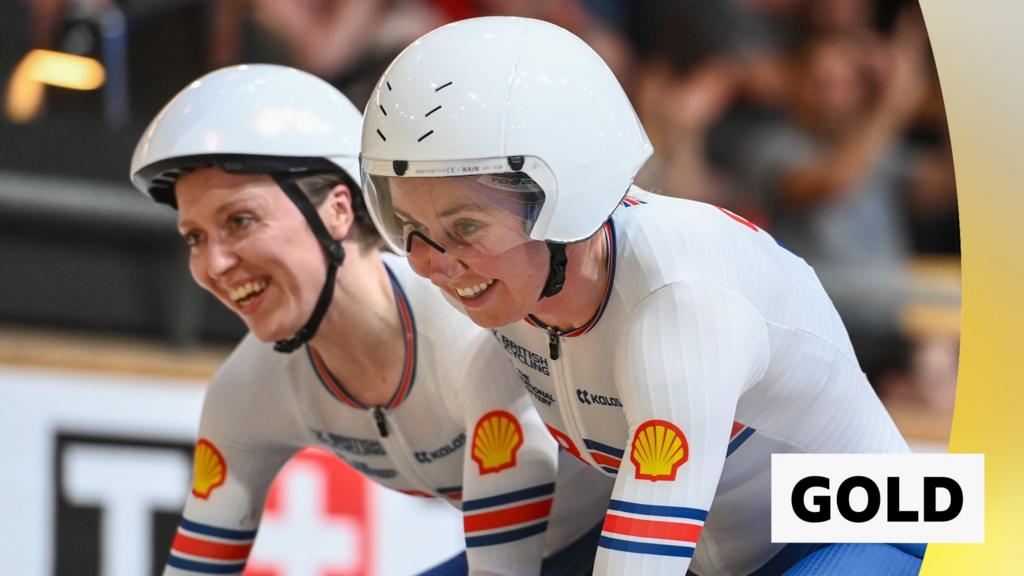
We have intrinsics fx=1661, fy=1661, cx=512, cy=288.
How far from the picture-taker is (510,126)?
261 centimetres

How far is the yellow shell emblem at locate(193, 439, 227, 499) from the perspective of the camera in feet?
12.0

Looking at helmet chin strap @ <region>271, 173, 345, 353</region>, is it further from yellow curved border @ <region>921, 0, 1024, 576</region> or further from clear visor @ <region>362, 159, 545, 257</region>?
yellow curved border @ <region>921, 0, 1024, 576</region>

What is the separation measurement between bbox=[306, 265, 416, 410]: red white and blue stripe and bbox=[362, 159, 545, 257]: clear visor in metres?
0.86

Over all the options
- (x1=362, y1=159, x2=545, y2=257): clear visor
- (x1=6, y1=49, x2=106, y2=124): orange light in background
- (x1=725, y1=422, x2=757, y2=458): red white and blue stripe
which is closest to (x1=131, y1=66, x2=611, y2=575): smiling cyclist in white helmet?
(x1=725, y1=422, x2=757, y2=458): red white and blue stripe

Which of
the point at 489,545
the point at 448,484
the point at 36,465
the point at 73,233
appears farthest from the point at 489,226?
the point at 73,233

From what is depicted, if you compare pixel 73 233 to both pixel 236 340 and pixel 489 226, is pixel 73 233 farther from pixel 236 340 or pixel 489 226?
pixel 489 226

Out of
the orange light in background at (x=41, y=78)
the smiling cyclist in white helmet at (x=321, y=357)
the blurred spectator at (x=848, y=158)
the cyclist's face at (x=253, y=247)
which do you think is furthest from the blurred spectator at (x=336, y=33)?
the cyclist's face at (x=253, y=247)

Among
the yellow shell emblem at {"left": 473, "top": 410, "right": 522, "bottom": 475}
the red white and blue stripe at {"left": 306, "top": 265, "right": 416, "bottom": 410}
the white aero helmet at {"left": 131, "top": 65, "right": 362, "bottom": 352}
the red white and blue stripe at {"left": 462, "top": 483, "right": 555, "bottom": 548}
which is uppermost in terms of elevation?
the white aero helmet at {"left": 131, "top": 65, "right": 362, "bottom": 352}

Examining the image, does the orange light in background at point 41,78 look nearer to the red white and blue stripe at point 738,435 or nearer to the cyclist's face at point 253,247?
the cyclist's face at point 253,247

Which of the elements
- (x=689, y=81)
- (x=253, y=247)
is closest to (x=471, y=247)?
(x=253, y=247)

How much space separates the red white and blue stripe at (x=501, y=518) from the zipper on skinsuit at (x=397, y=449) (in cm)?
41

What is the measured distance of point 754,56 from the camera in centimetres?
783

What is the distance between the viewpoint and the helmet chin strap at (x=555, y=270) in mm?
2717

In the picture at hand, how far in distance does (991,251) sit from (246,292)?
4.85 feet
